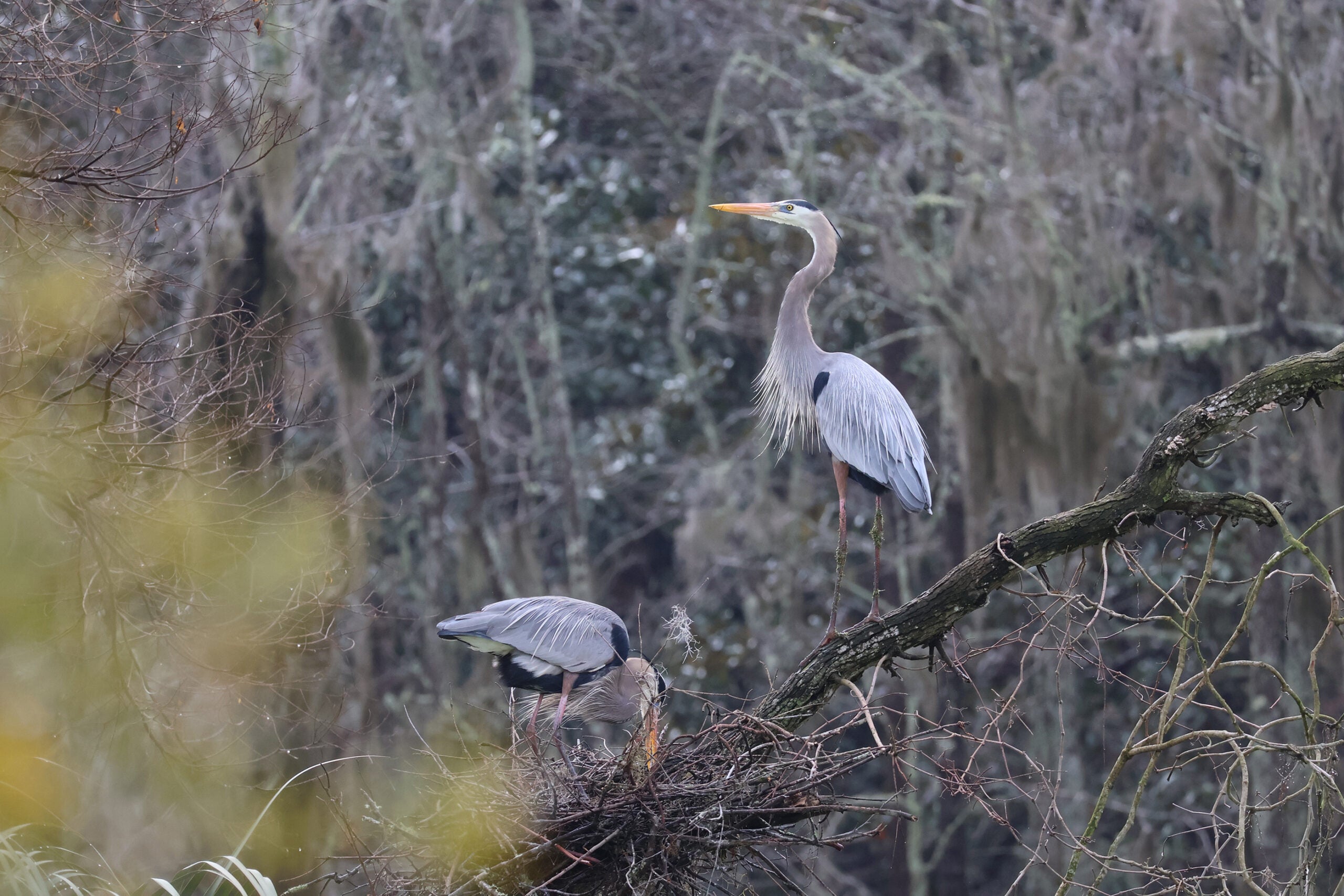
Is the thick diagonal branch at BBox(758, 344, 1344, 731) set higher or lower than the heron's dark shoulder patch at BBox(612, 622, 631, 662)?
higher

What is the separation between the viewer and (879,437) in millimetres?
4488

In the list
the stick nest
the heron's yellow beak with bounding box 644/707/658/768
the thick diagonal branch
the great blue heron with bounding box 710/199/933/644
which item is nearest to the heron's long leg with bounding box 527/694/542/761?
the stick nest

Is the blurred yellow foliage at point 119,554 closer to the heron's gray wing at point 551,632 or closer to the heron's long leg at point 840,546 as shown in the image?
the heron's gray wing at point 551,632

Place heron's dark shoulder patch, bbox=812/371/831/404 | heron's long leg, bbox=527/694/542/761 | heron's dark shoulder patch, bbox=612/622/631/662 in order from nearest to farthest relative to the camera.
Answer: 1. heron's long leg, bbox=527/694/542/761
2. heron's dark shoulder patch, bbox=612/622/631/662
3. heron's dark shoulder patch, bbox=812/371/831/404

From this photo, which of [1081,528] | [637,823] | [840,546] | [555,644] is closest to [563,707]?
[555,644]

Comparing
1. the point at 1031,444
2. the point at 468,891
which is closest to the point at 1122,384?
the point at 1031,444

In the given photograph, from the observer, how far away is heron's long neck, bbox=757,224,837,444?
16.1 feet

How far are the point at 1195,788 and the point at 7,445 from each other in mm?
8490

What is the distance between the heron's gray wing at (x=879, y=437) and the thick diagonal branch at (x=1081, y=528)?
98 cm

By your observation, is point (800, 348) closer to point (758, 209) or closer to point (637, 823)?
point (758, 209)

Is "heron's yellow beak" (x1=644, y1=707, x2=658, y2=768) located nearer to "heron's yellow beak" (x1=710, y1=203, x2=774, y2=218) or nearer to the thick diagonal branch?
the thick diagonal branch

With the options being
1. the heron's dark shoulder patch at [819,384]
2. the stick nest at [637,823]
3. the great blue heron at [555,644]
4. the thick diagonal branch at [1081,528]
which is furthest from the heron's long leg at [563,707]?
the heron's dark shoulder patch at [819,384]

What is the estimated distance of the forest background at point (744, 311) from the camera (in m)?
7.93

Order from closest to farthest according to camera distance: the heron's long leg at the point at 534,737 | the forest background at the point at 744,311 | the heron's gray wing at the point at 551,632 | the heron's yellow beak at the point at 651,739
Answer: the heron's yellow beak at the point at 651,739 → the heron's long leg at the point at 534,737 → the heron's gray wing at the point at 551,632 → the forest background at the point at 744,311
